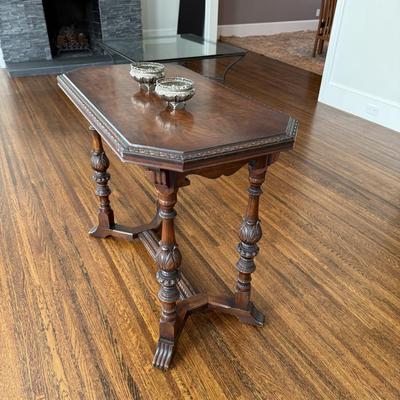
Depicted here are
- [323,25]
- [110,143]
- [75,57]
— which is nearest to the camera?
[110,143]

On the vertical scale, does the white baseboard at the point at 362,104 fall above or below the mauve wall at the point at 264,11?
below

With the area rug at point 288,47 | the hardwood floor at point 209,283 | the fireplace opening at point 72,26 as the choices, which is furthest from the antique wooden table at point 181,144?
the area rug at point 288,47

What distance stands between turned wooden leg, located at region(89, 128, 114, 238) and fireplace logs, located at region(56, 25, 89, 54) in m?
4.04

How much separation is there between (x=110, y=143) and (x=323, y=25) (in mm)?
5296

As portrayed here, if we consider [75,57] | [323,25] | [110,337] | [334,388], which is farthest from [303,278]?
[323,25]

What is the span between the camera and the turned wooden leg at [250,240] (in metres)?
1.23

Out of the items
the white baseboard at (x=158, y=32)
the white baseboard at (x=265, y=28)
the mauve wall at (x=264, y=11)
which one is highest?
the mauve wall at (x=264, y=11)

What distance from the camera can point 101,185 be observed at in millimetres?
1830

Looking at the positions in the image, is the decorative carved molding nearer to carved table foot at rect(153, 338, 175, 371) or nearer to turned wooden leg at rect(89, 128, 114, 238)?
turned wooden leg at rect(89, 128, 114, 238)

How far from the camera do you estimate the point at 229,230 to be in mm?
2080

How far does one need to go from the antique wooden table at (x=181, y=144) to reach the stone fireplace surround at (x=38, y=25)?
3658mm

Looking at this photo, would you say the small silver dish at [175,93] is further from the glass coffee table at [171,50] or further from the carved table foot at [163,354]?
the glass coffee table at [171,50]

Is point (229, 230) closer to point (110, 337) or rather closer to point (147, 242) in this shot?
point (147, 242)

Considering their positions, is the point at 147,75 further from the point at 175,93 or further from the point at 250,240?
the point at 250,240
